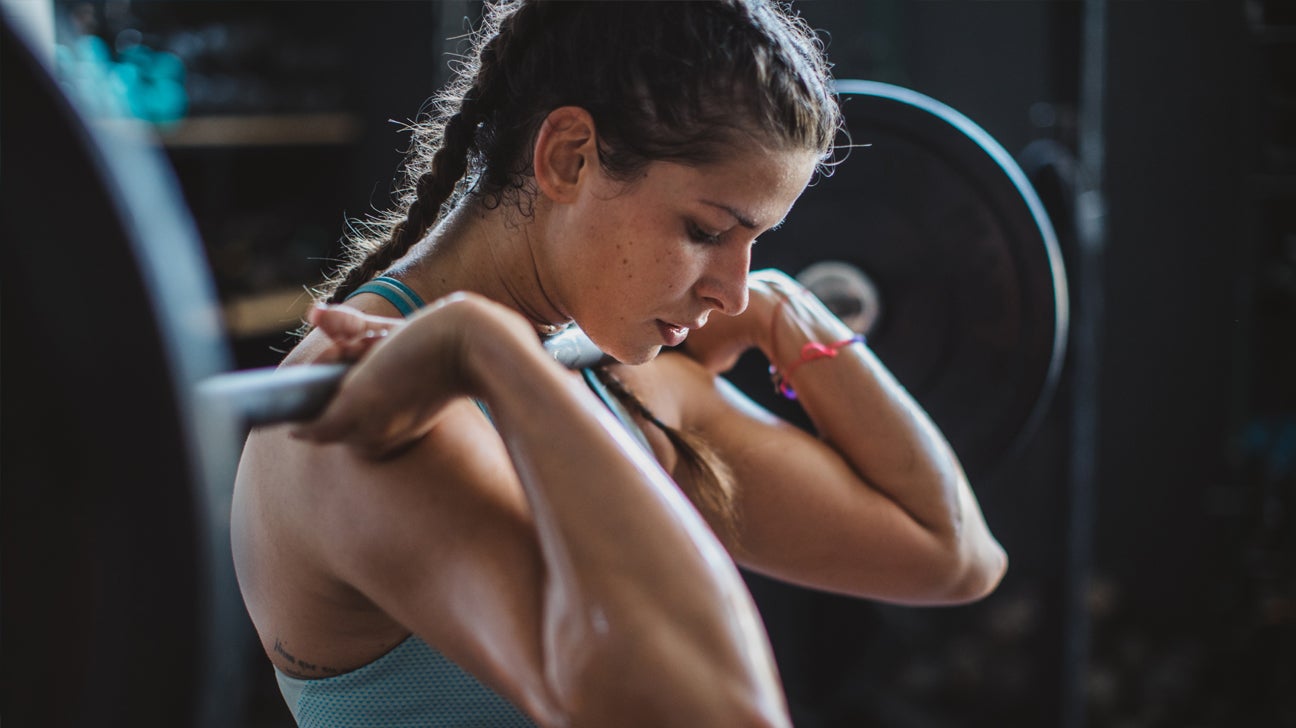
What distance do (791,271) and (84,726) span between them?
122 centimetres

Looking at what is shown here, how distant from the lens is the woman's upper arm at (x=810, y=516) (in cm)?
120

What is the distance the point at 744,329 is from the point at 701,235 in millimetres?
358

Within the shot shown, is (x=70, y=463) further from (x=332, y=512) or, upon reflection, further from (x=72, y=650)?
(x=332, y=512)

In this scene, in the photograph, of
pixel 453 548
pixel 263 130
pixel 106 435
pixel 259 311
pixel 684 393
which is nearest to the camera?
pixel 106 435

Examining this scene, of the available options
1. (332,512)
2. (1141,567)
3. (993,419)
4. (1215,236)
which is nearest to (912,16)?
(1215,236)

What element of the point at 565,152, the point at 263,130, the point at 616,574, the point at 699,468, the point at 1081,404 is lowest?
the point at 263,130

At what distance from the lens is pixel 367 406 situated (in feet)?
2.17

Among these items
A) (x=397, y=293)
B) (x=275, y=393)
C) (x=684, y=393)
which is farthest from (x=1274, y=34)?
(x=275, y=393)

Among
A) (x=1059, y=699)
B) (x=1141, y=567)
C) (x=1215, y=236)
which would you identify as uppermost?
(x=1215, y=236)

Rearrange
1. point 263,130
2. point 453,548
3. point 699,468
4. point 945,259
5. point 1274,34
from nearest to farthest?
point 453,548
point 699,468
point 945,259
point 263,130
point 1274,34

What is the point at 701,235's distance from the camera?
3.02ft

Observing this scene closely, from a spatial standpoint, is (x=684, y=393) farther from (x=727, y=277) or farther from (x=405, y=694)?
(x=405, y=694)

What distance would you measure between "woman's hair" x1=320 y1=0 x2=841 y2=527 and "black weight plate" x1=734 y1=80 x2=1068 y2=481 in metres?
0.50

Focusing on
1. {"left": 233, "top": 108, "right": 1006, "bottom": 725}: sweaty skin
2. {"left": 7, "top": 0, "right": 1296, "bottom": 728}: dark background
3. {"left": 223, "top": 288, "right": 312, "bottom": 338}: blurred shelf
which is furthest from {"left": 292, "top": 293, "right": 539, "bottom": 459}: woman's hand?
{"left": 7, "top": 0, "right": 1296, "bottom": 728}: dark background
